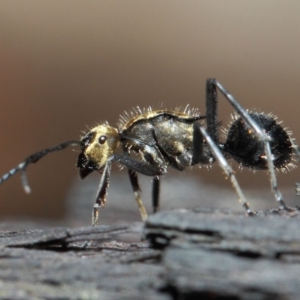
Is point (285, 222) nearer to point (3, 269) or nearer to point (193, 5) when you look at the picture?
point (3, 269)

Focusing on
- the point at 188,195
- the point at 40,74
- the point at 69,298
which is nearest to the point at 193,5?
the point at 40,74

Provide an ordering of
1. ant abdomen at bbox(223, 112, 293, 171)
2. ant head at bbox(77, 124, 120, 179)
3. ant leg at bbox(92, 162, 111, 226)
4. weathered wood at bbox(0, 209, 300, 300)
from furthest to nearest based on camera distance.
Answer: ant head at bbox(77, 124, 120, 179), ant abdomen at bbox(223, 112, 293, 171), ant leg at bbox(92, 162, 111, 226), weathered wood at bbox(0, 209, 300, 300)

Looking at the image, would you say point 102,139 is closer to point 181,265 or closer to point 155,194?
point 155,194

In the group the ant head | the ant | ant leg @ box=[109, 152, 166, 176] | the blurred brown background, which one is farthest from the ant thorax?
the blurred brown background

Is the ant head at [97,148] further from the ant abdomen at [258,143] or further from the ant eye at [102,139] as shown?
the ant abdomen at [258,143]

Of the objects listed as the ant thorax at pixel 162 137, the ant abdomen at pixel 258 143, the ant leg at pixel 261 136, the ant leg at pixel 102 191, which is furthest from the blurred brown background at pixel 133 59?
the ant leg at pixel 261 136

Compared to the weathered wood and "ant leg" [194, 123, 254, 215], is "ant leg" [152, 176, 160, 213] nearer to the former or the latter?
"ant leg" [194, 123, 254, 215]

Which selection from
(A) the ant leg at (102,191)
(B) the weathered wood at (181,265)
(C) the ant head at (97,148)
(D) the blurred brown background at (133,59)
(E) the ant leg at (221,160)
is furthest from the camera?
(D) the blurred brown background at (133,59)
